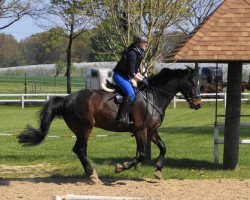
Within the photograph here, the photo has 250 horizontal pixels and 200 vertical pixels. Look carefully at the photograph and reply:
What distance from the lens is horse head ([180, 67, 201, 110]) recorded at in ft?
42.0

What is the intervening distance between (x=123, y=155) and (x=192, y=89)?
464 centimetres

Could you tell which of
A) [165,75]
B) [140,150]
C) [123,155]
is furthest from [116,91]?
[123,155]

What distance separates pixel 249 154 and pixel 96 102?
6.55 metres

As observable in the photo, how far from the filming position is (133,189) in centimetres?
1120

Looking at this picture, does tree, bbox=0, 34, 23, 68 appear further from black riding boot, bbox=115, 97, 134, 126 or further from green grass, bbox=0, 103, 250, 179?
black riding boot, bbox=115, 97, 134, 126

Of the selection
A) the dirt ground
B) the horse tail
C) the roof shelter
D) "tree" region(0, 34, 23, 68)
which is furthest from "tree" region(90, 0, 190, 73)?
"tree" region(0, 34, 23, 68)

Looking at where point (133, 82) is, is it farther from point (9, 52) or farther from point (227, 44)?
point (9, 52)

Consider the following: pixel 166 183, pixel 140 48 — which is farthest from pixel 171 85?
pixel 166 183

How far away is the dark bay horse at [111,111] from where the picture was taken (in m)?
12.4

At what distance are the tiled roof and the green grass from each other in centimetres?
247

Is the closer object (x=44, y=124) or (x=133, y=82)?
(x=133, y=82)

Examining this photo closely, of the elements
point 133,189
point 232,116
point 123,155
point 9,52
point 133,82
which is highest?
point 9,52

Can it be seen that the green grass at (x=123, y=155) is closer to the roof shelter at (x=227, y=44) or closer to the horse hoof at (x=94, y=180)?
the horse hoof at (x=94, y=180)

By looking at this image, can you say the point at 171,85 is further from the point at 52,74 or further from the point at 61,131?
the point at 52,74
